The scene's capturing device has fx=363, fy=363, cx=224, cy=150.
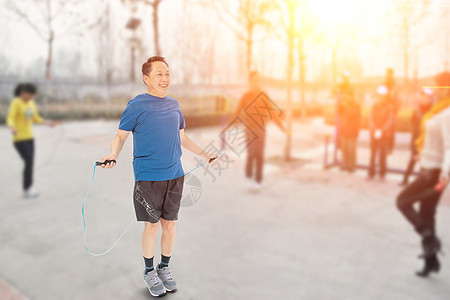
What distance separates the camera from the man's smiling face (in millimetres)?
519

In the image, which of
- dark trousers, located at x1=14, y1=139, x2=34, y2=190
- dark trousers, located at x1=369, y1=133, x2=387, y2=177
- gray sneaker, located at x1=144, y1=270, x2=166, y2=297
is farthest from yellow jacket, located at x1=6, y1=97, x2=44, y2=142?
dark trousers, located at x1=369, y1=133, x2=387, y2=177

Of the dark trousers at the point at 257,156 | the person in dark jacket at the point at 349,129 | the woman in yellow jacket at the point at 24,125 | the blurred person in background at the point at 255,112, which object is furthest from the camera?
the person in dark jacket at the point at 349,129

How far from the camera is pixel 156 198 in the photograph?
562 millimetres

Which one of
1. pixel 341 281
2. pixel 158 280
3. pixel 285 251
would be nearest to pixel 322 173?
pixel 285 251

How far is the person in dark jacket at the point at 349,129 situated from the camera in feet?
30.3

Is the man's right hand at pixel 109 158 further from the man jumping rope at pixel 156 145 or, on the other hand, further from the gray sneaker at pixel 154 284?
the gray sneaker at pixel 154 284

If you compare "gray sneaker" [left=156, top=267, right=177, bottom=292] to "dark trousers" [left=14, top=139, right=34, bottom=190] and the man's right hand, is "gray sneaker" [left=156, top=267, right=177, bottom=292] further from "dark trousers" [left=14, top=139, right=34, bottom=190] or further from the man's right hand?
"dark trousers" [left=14, top=139, right=34, bottom=190]

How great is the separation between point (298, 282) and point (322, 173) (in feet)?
21.4

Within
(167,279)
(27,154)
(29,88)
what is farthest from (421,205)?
(27,154)

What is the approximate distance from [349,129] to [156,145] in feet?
31.9

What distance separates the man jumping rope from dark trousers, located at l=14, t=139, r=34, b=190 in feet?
25.2

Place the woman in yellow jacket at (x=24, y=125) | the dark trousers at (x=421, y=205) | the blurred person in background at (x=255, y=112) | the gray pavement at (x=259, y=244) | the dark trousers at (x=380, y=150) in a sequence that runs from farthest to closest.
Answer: the dark trousers at (x=380, y=150) < the woman in yellow jacket at (x=24, y=125) < the gray pavement at (x=259, y=244) < the dark trousers at (x=421, y=205) < the blurred person in background at (x=255, y=112)

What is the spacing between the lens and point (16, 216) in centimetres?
668

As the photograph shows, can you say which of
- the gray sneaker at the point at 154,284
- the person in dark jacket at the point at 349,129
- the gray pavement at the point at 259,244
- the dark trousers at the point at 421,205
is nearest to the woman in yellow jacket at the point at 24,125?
the gray pavement at the point at 259,244
